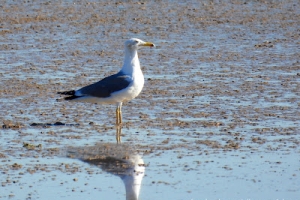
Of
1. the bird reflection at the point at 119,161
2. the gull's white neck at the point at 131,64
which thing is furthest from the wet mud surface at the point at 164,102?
the gull's white neck at the point at 131,64

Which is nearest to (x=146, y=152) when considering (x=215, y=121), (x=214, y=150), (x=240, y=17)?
(x=214, y=150)

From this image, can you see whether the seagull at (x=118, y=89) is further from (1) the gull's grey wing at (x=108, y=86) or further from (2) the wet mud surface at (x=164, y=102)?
(2) the wet mud surface at (x=164, y=102)

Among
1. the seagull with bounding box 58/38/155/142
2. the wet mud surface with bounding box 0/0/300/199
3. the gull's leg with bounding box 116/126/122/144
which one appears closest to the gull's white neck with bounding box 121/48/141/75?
the seagull with bounding box 58/38/155/142

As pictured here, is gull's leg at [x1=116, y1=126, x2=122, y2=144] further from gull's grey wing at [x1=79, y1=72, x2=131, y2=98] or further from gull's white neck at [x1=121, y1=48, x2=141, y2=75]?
gull's white neck at [x1=121, y1=48, x2=141, y2=75]

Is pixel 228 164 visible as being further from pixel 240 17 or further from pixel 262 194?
pixel 240 17

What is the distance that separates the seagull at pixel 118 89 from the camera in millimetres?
11828

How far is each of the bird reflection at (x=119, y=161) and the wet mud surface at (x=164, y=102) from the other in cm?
7

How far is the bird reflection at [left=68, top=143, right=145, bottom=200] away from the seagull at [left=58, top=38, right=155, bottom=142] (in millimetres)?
1300

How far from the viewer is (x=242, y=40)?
1872 cm

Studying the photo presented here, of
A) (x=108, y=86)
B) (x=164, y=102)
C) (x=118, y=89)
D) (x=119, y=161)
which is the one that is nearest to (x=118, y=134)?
(x=118, y=89)

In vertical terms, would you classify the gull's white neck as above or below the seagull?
above

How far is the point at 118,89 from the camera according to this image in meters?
11.8

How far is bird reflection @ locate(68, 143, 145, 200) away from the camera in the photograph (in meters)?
8.99

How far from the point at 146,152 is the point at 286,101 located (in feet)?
11.2
